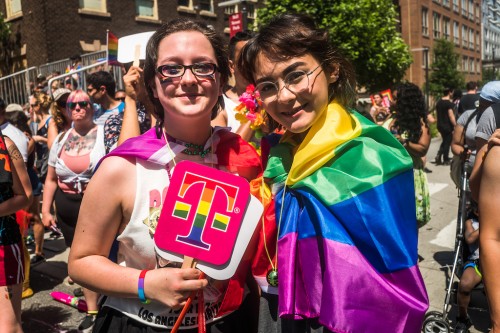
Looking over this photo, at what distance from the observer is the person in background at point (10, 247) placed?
2.59 meters

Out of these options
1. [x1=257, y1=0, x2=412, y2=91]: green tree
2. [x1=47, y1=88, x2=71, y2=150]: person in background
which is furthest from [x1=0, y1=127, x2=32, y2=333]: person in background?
[x1=257, y1=0, x2=412, y2=91]: green tree

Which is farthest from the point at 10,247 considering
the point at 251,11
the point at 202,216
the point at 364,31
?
the point at 251,11

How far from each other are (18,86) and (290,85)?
1329cm

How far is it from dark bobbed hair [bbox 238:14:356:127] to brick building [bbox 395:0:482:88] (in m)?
31.3

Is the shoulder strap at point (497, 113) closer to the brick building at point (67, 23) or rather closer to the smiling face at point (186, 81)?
the smiling face at point (186, 81)

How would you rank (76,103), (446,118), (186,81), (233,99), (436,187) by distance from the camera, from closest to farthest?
(186,81), (233,99), (76,103), (436,187), (446,118)

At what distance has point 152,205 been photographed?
5.29 feet

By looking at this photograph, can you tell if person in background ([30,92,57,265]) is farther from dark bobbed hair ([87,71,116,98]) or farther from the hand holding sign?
the hand holding sign

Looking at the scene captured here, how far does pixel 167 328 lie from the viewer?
163cm

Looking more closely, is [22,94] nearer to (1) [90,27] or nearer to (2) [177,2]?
(1) [90,27]

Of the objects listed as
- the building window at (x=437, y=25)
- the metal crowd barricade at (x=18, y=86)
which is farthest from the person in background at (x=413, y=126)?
the building window at (x=437, y=25)

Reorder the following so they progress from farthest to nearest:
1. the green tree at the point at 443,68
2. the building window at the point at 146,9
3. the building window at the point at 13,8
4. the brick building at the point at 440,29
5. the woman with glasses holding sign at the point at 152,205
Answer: the brick building at the point at 440,29 < the green tree at the point at 443,68 < the building window at the point at 146,9 < the building window at the point at 13,8 < the woman with glasses holding sign at the point at 152,205

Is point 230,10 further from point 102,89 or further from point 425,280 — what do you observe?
point 425,280

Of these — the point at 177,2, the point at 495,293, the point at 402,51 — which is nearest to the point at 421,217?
the point at 495,293
